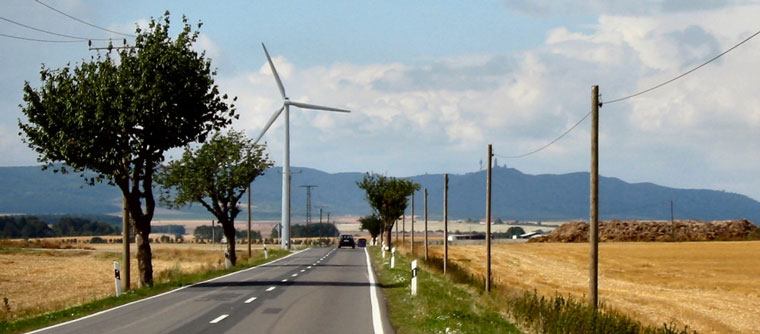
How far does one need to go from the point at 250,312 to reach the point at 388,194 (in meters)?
81.6

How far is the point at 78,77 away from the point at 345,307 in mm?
16753

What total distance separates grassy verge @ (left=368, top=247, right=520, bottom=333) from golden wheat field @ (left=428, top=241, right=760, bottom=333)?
18.0 feet

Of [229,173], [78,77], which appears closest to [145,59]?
[78,77]

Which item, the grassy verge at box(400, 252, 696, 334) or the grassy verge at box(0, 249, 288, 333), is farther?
the grassy verge at box(0, 249, 288, 333)

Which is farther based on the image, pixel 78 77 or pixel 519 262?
pixel 519 262

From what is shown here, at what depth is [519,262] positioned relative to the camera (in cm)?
8106

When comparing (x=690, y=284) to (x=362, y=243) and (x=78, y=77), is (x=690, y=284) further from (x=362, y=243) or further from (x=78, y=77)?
(x=362, y=243)

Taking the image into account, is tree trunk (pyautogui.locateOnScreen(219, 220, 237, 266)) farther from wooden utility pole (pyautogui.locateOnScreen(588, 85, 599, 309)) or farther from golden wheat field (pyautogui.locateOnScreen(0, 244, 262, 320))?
wooden utility pole (pyautogui.locateOnScreen(588, 85, 599, 309))

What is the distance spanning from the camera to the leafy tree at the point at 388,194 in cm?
10569

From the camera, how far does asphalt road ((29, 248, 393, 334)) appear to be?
2086 cm

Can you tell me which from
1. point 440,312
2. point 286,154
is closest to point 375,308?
point 440,312

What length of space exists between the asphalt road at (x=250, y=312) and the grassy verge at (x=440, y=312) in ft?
1.71

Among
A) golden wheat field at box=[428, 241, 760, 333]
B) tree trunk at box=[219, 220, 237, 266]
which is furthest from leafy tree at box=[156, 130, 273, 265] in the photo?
golden wheat field at box=[428, 241, 760, 333]

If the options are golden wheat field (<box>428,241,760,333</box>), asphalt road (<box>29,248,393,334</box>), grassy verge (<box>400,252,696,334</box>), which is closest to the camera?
grassy verge (<box>400,252,696,334</box>)
